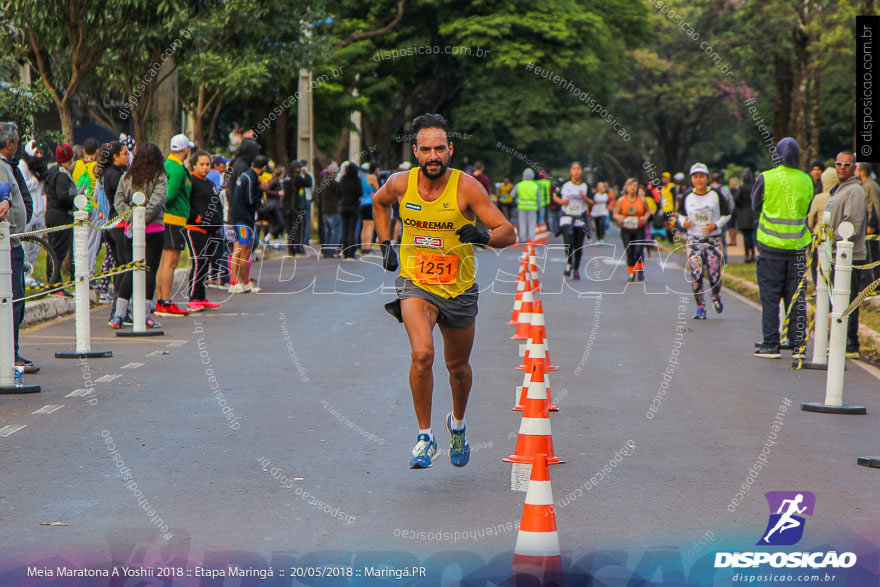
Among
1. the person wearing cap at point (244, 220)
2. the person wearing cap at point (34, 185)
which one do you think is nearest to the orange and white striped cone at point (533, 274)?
the person wearing cap at point (244, 220)

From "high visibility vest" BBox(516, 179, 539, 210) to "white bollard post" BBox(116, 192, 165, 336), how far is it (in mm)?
14160

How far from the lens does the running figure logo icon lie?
5.23 m

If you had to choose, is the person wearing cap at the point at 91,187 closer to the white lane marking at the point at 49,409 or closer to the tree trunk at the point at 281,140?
the white lane marking at the point at 49,409

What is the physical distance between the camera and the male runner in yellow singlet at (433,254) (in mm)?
6332

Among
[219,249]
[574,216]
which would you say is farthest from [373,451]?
[574,216]

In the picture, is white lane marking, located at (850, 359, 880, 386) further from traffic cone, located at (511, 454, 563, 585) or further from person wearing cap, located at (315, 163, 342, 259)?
person wearing cap, located at (315, 163, 342, 259)

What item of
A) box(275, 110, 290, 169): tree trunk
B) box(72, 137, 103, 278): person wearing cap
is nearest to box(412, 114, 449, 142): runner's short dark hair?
box(72, 137, 103, 278): person wearing cap

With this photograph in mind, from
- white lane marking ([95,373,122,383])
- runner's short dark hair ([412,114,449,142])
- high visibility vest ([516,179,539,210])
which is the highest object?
runner's short dark hair ([412,114,449,142])

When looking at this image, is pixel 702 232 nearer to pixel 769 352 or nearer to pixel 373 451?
pixel 769 352

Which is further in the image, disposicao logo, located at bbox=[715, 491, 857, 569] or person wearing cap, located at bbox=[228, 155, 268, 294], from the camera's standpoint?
person wearing cap, located at bbox=[228, 155, 268, 294]

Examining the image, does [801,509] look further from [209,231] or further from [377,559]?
[209,231]

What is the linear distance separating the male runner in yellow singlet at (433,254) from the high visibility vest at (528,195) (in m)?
19.1

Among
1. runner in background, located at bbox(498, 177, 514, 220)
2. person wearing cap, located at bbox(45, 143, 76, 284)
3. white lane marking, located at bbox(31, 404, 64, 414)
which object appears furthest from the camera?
runner in background, located at bbox(498, 177, 514, 220)

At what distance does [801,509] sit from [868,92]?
10010mm
